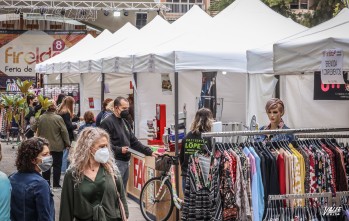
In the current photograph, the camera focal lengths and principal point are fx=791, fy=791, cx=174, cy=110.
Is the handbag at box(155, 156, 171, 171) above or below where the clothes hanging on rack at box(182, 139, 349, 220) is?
below

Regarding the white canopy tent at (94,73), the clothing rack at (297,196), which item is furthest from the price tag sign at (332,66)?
the white canopy tent at (94,73)

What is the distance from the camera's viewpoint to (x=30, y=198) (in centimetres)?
630

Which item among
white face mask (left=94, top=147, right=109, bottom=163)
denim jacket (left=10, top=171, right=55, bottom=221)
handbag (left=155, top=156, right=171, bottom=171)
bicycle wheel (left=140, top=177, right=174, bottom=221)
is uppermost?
white face mask (left=94, top=147, right=109, bottom=163)

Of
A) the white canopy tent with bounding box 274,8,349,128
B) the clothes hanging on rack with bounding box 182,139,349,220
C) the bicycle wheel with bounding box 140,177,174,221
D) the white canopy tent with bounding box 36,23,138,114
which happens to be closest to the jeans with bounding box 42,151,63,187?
the bicycle wheel with bounding box 140,177,174,221

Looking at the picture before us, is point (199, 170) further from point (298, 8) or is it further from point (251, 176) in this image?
point (298, 8)

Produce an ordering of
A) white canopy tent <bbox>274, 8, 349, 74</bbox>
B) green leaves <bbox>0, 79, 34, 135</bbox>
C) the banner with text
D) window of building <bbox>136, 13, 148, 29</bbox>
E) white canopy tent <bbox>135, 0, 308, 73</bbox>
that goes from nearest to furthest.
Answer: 1. white canopy tent <bbox>274, 8, 349, 74</bbox>
2. white canopy tent <bbox>135, 0, 308, 73</bbox>
3. green leaves <bbox>0, 79, 34, 135</bbox>
4. the banner with text
5. window of building <bbox>136, 13, 148, 29</bbox>

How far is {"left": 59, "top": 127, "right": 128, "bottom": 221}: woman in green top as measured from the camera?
6324 mm

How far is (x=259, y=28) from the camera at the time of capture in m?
13.8

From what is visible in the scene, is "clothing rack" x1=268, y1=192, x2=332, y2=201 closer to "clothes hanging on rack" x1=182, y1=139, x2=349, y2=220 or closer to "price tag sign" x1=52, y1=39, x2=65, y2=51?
"clothes hanging on rack" x1=182, y1=139, x2=349, y2=220

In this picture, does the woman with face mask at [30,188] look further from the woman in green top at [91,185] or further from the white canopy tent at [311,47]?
the white canopy tent at [311,47]

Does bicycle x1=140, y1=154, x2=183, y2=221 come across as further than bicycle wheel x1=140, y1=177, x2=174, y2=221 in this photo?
No

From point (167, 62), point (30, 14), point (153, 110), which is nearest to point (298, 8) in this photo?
point (30, 14)

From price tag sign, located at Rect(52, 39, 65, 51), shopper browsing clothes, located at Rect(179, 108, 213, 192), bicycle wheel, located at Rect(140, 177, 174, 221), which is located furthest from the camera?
price tag sign, located at Rect(52, 39, 65, 51)

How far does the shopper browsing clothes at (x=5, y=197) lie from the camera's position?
617 centimetres
